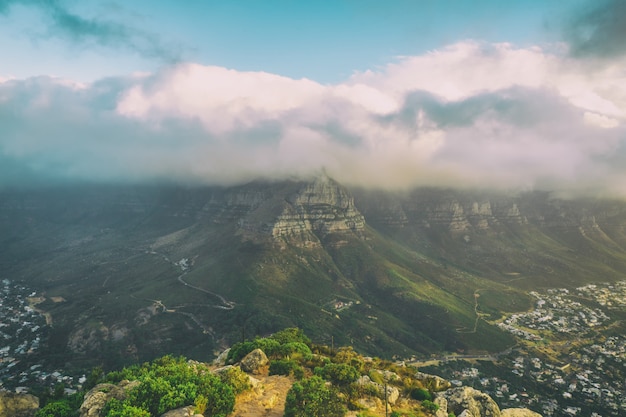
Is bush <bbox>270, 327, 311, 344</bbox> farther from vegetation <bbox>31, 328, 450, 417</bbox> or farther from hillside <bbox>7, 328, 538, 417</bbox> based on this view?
vegetation <bbox>31, 328, 450, 417</bbox>

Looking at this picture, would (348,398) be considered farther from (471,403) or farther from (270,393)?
(471,403)

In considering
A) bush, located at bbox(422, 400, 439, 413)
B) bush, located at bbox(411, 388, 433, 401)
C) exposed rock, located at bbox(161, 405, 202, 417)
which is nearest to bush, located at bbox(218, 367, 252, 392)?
exposed rock, located at bbox(161, 405, 202, 417)

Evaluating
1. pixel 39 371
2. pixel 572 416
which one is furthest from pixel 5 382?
pixel 572 416

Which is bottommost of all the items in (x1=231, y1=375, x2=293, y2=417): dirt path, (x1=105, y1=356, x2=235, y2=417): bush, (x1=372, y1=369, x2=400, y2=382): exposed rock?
(x1=372, y1=369, x2=400, y2=382): exposed rock

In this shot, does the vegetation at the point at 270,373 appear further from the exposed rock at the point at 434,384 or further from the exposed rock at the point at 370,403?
the exposed rock at the point at 434,384

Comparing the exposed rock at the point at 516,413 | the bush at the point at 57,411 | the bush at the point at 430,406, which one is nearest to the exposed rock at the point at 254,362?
the bush at the point at 57,411
